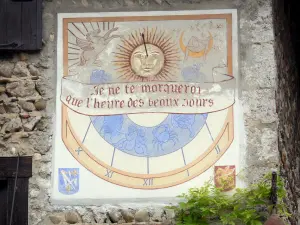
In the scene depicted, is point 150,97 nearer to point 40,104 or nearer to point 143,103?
point 143,103

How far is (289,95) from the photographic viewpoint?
33.3 feet

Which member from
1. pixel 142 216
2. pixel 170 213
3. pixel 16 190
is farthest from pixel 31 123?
pixel 170 213

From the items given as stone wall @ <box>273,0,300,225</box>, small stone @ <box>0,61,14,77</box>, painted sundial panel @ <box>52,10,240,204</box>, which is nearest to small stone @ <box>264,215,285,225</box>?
painted sundial panel @ <box>52,10,240,204</box>

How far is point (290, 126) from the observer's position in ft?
32.9

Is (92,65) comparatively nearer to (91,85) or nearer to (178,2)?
(91,85)

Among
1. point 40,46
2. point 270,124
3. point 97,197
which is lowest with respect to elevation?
point 97,197

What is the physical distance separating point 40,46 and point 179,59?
3.70 feet

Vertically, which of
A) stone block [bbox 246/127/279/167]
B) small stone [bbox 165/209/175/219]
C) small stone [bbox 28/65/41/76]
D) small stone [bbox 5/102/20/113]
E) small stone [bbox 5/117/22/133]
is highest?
small stone [bbox 28/65/41/76]

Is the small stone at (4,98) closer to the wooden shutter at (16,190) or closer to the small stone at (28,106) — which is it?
the small stone at (28,106)

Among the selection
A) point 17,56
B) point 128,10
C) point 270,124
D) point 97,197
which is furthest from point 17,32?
point 270,124

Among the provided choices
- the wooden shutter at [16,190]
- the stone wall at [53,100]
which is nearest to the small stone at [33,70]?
the stone wall at [53,100]

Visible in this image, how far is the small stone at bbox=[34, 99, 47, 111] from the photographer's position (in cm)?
939

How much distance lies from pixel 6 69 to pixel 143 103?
3.81 feet

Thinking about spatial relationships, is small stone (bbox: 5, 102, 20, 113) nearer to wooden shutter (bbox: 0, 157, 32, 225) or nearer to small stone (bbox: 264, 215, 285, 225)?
wooden shutter (bbox: 0, 157, 32, 225)
